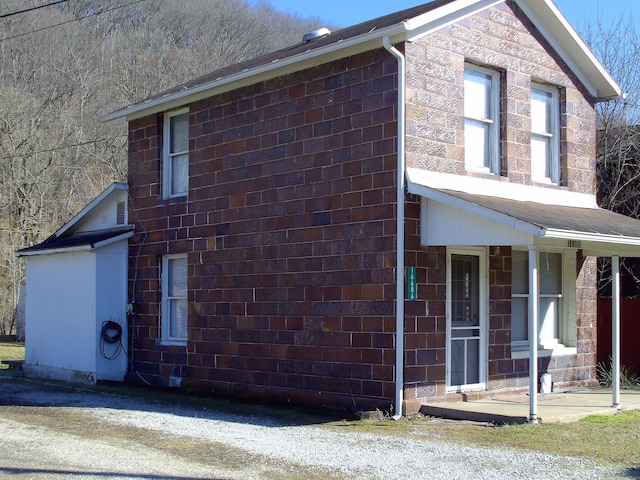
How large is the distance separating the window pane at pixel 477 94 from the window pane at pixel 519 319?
3.03 meters

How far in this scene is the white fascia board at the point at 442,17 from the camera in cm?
1163

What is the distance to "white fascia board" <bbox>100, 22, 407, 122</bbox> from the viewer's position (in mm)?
11641

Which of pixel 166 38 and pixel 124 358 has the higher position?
pixel 166 38

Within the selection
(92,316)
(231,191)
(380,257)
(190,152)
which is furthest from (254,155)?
(92,316)

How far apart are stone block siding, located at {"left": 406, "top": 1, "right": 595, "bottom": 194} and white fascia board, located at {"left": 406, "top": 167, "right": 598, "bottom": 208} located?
116mm

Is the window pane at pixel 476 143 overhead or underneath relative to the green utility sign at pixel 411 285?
overhead

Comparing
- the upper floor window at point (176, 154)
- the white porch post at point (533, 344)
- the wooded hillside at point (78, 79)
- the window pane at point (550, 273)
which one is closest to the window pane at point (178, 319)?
the upper floor window at point (176, 154)

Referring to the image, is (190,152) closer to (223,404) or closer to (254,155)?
(254,155)

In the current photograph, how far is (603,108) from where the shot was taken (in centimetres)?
2250

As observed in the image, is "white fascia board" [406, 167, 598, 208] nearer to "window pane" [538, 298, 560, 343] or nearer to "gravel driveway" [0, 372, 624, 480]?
"window pane" [538, 298, 560, 343]

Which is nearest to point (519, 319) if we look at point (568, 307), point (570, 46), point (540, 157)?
point (568, 307)

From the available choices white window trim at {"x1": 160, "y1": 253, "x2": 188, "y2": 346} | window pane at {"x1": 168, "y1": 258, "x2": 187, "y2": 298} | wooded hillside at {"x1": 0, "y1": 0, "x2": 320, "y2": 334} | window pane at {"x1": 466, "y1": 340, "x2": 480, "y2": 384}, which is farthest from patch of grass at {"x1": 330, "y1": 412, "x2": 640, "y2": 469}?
wooded hillside at {"x1": 0, "y1": 0, "x2": 320, "y2": 334}

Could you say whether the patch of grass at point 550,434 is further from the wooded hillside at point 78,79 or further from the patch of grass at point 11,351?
the wooded hillside at point 78,79

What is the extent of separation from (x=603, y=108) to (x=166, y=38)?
74.4ft
